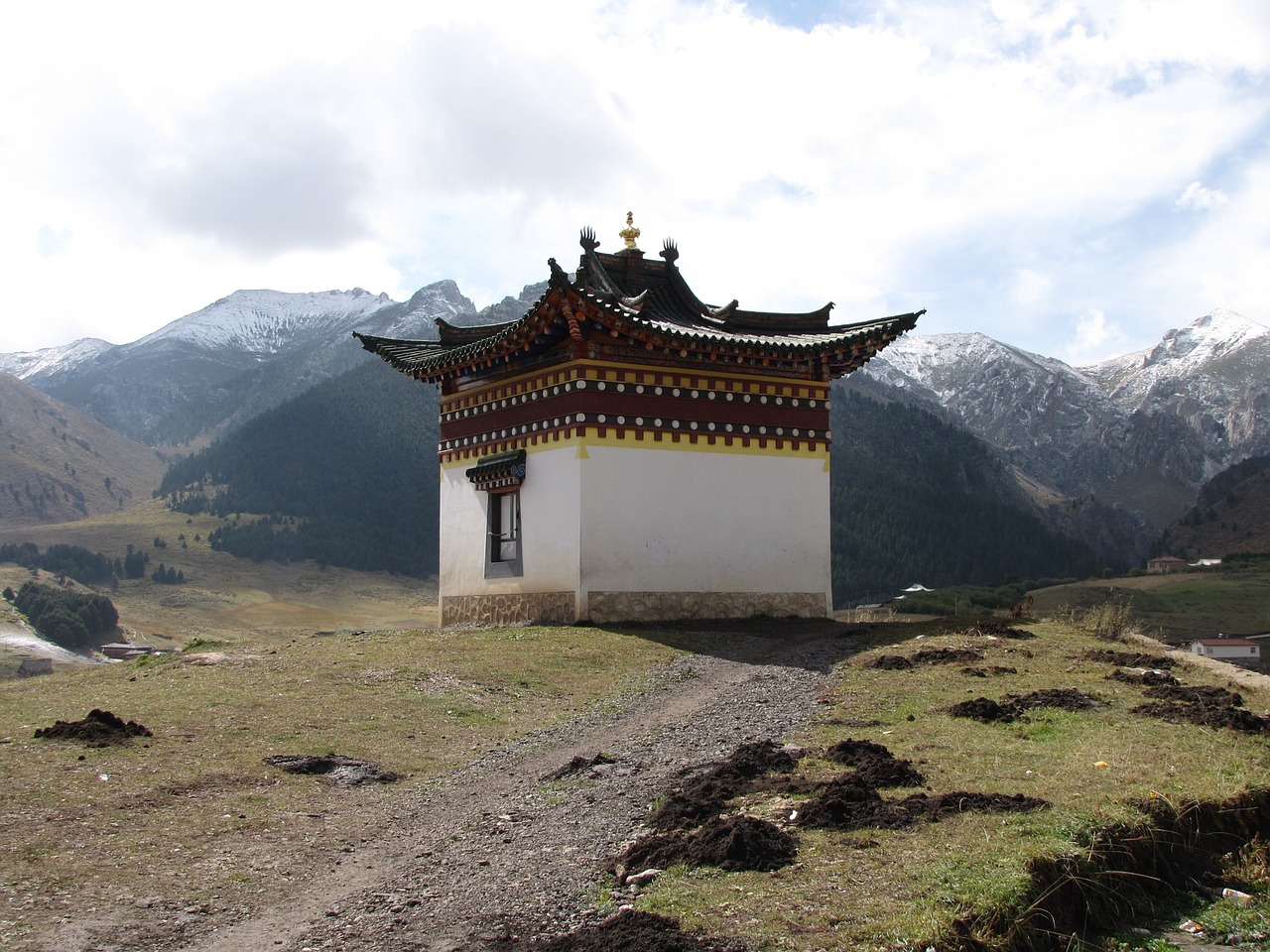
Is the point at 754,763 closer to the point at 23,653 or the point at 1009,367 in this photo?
the point at 23,653

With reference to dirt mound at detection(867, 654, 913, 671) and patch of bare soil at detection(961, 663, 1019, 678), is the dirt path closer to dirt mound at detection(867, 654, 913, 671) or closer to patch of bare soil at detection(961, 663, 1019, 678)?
dirt mound at detection(867, 654, 913, 671)

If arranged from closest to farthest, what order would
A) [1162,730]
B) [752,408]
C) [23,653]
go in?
[1162,730], [752,408], [23,653]

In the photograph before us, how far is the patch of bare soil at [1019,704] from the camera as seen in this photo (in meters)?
9.17

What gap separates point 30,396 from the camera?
436 feet

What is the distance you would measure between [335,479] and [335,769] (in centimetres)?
9309

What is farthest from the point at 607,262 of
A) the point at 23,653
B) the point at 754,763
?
the point at 23,653

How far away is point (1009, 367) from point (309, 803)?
165 meters

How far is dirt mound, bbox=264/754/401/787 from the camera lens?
8.27 meters

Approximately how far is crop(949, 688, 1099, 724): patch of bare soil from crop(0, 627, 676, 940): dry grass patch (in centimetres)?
384

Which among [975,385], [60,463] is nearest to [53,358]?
[60,463]

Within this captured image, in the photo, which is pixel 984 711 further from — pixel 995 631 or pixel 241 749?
pixel 241 749

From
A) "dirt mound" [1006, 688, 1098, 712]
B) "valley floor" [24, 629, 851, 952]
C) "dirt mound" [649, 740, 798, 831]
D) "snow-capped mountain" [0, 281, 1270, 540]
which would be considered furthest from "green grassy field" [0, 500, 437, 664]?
"dirt mound" [649, 740, 798, 831]

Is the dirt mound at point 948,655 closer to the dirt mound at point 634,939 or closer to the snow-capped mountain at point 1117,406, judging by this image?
the dirt mound at point 634,939

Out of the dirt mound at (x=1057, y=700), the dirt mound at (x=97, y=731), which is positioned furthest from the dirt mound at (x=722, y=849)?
the dirt mound at (x=97, y=731)
